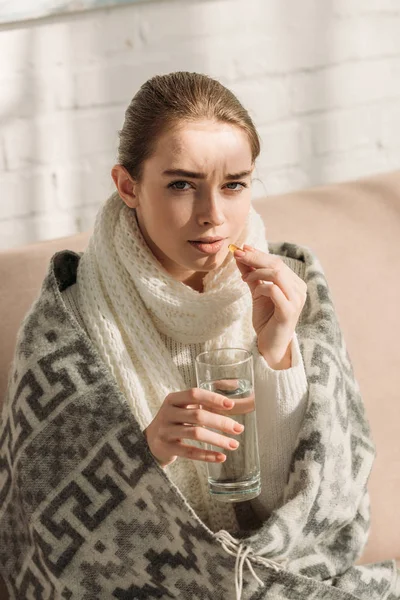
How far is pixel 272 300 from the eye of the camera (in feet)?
4.66

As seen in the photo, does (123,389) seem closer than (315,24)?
Yes

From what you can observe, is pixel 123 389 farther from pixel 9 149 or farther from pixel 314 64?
pixel 314 64

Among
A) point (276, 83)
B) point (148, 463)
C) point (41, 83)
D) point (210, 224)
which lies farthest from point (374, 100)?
point (148, 463)

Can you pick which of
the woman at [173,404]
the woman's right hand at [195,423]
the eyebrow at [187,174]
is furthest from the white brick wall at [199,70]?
the woman's right hand at [195,423]

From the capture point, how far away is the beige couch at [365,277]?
5.51 feet

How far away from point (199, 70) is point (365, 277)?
0.62 m

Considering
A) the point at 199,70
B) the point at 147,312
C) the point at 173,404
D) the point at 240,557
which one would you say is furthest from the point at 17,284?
the point at 199,70

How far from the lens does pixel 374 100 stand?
7.80 feet

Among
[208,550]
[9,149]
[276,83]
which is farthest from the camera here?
[276,83]

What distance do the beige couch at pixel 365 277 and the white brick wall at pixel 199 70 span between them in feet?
1.19

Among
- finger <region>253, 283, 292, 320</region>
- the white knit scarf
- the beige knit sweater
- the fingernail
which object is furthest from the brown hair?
the fingernail

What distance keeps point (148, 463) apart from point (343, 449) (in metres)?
0.30

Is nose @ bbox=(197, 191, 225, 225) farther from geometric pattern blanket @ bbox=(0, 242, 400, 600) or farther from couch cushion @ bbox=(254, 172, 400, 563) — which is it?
couch cushion @ bbox=(254, 172, 400, 563)

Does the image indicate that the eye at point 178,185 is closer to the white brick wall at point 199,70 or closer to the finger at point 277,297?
the finger at point 277,297
